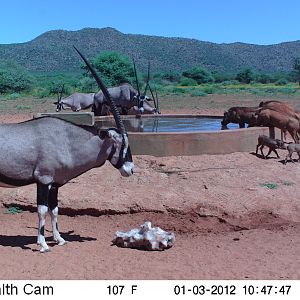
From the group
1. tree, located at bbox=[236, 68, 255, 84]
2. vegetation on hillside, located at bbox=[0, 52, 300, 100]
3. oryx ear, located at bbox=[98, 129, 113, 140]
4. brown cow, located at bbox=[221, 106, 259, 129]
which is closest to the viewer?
oryx ear, located at bbox=[98, 129, 113, 140]

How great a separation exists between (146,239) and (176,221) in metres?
1.29

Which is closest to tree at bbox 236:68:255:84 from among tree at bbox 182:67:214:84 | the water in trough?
tree at bbox 182:67:214:84

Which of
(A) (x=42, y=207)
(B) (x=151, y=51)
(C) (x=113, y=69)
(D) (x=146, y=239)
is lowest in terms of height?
(D) (x=146, y=239)

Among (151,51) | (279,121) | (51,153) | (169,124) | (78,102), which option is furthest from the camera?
(151,51)

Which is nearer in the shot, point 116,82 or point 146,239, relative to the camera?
point 146,239

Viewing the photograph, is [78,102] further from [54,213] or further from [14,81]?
[14,81]

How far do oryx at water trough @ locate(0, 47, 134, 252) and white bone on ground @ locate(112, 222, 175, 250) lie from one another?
67 centimetres

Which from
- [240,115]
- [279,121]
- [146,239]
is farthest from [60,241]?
[240,115]

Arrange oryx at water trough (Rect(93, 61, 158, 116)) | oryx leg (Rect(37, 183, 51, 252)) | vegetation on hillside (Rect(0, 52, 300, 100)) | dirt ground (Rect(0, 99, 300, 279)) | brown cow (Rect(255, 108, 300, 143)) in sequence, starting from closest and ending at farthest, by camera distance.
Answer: dirt ground (Rect(0, 99, 300, 279)) < oryx leg (Rect(37, 183, 51, 252)) < brown cow (Rect(255, 108, 300, 143)) < oryx at water trough (Rect(93, 61, 158, 116)) < vegetation on hillside (Rect(0, 52, 300, 100))

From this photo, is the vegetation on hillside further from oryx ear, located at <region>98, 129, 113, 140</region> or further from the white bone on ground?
the white bone on ground

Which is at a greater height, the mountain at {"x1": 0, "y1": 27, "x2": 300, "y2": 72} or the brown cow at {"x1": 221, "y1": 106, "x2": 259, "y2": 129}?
the mountain at {"x1": 0, "y1": 27, "x2": 300, "y2": 72}

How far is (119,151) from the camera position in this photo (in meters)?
6.70

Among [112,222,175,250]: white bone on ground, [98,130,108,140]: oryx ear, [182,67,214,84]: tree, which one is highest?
[182,67,214,84]: tree

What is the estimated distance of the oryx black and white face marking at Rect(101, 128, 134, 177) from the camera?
668 cm
